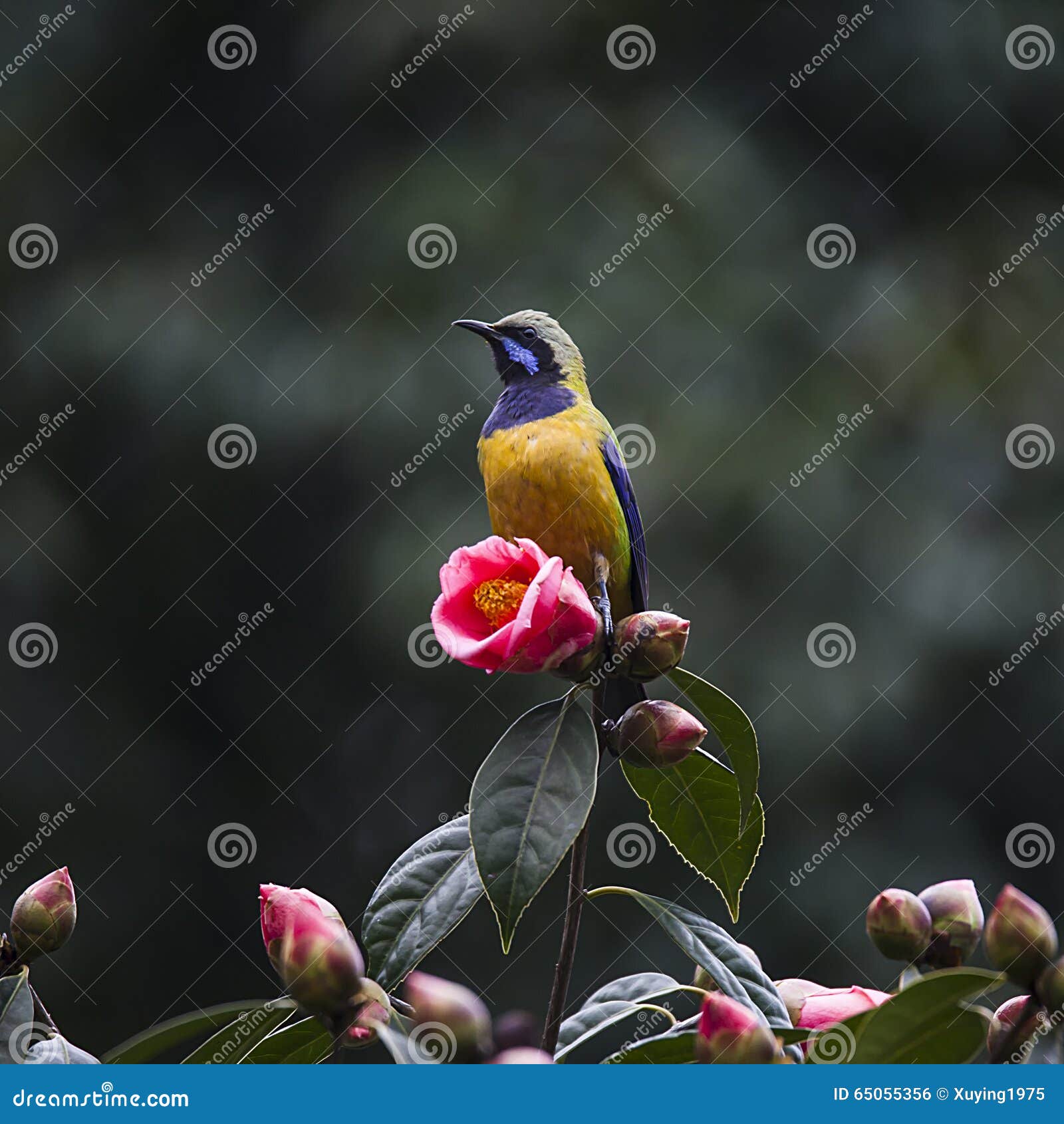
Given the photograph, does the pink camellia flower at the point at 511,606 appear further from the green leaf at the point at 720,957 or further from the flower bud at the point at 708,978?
the flower bud at the point at 708,978

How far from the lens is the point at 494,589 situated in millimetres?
1265

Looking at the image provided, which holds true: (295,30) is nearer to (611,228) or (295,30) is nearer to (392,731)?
(611,228)

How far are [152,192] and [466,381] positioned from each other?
2.29m

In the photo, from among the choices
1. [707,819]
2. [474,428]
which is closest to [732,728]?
[707,819]

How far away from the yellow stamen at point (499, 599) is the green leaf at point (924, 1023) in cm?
50

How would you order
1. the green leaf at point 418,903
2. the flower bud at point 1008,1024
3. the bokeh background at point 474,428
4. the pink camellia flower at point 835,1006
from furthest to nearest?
1. the bokeh background at point 474,428
2. the green leaf at point 418,903
3. the pink camellia flower at point 835,1006
4. the flower bud at point 1008,1024

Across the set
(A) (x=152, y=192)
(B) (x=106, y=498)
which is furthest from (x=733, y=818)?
(A) (x=152, y=192)

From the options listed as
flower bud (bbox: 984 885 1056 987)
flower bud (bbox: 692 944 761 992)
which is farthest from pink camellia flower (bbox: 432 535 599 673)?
flower bud (bbox: 984 885 1056 987)

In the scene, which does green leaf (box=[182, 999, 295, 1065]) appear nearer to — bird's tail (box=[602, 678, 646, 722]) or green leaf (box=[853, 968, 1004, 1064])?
green leaf (box=[853, 968, 1004, 1064])

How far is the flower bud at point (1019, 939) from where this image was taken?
97cm

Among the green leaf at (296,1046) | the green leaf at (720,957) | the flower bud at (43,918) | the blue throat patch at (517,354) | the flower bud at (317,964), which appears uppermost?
the blue throat patch at (517,354)

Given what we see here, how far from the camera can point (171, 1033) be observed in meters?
1.21

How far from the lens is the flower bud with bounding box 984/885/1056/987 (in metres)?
0.97

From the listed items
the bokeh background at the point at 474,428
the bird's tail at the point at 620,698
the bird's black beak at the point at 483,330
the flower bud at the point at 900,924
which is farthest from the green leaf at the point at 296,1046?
the bokeh background at the point at 474,428
